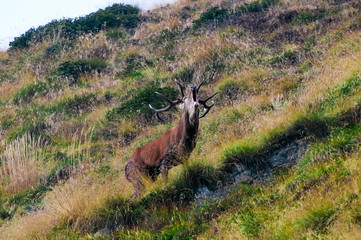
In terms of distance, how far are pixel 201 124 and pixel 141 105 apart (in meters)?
3.35

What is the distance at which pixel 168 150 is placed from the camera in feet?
28.2

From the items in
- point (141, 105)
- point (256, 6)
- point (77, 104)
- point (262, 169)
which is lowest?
point (262, 169)

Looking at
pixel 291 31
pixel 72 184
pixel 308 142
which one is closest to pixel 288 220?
pixel 308 142

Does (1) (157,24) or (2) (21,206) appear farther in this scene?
(1) (157,24)

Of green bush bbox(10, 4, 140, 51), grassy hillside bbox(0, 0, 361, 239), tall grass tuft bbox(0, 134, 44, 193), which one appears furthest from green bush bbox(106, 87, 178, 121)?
green bush bbox(10, 4, 140, 51)

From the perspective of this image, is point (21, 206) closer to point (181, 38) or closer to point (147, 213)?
point (147, 213)

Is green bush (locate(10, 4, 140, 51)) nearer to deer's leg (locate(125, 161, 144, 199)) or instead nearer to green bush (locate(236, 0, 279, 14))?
green bush (locate(236, 0, 279, 14))

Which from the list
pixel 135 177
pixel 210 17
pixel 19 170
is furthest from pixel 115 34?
pixel 135 177

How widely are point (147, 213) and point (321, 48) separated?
9261mm

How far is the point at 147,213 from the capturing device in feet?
25.9

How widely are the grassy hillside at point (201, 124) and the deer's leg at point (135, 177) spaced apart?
0.20m

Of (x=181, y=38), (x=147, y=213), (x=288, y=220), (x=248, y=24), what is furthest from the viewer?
(x=181, y=38)

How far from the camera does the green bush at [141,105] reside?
14305 mm

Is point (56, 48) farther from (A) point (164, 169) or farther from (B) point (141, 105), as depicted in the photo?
(A) point (164, 169)
